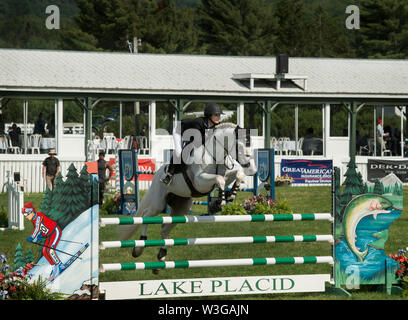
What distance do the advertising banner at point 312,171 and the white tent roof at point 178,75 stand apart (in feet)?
10.7

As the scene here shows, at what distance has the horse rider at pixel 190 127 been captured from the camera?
326 inches

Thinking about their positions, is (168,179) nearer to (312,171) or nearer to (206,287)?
(206,287)

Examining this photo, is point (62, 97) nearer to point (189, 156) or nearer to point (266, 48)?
point (189, 156)

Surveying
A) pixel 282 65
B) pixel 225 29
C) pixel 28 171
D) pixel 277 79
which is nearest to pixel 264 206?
pixel 28 171

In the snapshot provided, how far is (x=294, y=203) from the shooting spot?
60.2 feet

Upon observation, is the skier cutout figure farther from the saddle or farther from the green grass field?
the green grass field

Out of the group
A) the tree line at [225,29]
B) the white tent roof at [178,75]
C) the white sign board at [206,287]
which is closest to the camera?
the white sign board at [206,287]

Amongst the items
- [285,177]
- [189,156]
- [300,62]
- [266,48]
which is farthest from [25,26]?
[189,156]

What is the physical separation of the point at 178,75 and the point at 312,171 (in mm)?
6048

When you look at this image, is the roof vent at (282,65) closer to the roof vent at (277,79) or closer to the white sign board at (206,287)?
the roof vent at (277,79)

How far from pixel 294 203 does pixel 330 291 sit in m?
10.3

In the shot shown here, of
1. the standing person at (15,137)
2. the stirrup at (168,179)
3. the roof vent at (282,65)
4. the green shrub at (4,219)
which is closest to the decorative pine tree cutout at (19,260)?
the stirrup at (168,179)

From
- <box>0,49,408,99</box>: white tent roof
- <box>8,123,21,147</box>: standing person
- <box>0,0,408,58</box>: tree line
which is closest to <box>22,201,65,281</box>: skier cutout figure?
<box>0,49,408,99</box>: white tent roof

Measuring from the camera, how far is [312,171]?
22781mm
